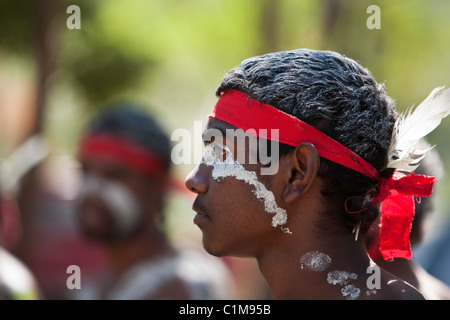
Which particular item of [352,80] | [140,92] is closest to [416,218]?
[352,80]

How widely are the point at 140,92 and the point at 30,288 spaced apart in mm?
6354

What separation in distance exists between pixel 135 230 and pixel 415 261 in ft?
7.94

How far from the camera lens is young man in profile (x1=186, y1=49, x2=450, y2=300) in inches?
92.0

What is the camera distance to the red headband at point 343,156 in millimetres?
2330

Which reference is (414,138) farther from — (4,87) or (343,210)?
(4,87)

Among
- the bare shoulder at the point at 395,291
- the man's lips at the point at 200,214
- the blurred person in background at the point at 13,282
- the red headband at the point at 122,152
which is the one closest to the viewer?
the bare shoulder at the point at 395,291

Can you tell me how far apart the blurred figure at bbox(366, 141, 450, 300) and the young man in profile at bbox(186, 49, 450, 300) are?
75 centimetres

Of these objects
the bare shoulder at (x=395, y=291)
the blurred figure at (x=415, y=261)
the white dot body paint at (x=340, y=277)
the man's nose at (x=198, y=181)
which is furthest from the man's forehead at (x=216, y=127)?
the blurred figure at (x=415, y=261)

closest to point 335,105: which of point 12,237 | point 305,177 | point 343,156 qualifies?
point 343,156

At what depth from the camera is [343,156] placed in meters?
2.34

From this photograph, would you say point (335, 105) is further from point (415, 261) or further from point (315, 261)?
point (415, 261)

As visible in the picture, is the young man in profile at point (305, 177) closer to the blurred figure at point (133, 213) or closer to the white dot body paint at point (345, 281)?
the white dot body paint at point (345, 281)

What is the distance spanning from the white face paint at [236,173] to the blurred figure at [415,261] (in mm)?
862

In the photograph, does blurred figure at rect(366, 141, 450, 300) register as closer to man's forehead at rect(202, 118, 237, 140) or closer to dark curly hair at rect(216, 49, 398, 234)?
dark curly hair at rect(216, 49, 398, 234)
